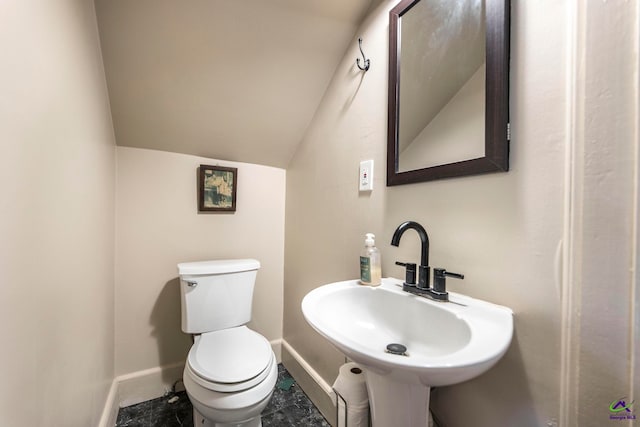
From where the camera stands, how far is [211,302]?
1435mm

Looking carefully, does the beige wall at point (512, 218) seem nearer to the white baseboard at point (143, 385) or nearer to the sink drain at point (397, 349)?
the sink drain at point (397, 349)

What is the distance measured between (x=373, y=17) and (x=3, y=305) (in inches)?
59.1

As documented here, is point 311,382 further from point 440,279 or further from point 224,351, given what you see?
point 440,279

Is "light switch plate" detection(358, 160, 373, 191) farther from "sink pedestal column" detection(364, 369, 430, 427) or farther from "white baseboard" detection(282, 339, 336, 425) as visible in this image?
"white baseboard" detection(282, 339, 336, 425)

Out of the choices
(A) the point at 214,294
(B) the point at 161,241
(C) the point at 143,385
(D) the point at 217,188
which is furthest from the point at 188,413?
(D) the point at 217,188

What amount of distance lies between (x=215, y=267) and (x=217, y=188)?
53 cm

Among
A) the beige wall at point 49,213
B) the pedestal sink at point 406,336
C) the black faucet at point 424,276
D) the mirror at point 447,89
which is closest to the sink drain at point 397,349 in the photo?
the pedestal sink at point 406,336

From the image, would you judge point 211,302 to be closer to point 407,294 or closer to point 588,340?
point 407,294

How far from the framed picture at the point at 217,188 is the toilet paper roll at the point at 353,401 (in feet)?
4.07

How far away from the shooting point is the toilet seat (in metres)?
1.02

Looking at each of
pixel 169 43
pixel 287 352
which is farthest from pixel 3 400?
pixel 287 352

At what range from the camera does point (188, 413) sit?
140 cm

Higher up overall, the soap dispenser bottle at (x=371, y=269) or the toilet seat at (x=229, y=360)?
the soap dispenser bottle at (x=371, y=269)

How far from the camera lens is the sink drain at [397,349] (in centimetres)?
76
